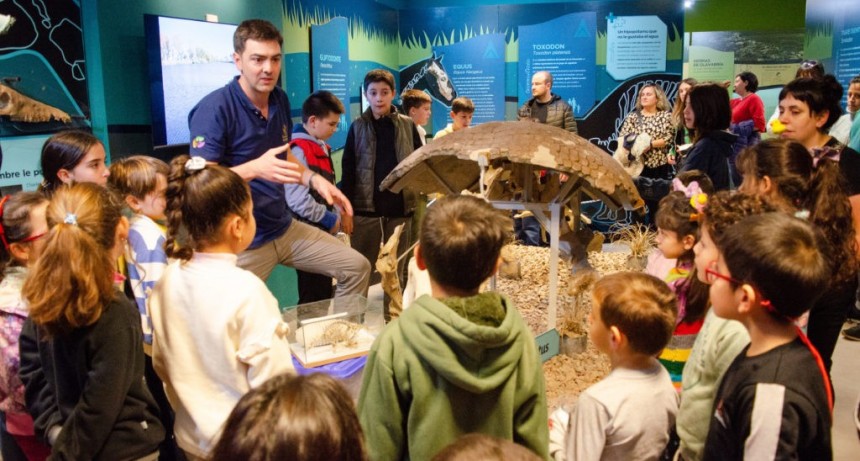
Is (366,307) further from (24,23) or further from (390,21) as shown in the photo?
(390,21)

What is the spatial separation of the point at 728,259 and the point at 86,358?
5.32 feet

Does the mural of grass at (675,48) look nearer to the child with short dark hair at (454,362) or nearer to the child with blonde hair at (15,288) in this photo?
the child with short dark hair at (454,362)

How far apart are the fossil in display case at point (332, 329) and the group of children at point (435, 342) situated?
89 centimetres

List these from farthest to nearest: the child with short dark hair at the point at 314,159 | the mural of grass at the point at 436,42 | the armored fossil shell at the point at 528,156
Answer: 1. the mural of grass at the point at 436,42
2. the child with short dark hair at the point at 314,159
3. the armored fossil shell at the point at 528,156

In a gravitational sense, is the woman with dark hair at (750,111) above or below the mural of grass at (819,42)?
below

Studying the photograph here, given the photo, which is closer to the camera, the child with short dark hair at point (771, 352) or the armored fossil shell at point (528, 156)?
the child with short dark hair at point (771, 352)

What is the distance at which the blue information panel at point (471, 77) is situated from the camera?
7992mm

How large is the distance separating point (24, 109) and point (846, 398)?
177 inches

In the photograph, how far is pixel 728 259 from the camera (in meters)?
1.61

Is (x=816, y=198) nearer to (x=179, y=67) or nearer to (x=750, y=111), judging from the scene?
(x=179, y=67)

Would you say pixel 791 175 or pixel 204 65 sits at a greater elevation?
pixel 204 65

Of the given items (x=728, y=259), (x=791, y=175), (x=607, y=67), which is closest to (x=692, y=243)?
(x=791, y=175)

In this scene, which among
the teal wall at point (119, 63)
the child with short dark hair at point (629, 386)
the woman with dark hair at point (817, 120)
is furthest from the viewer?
the teal wall at point (119, 63)

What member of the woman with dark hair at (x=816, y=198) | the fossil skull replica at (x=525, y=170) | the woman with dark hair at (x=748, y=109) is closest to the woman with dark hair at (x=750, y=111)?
the woman with dark hair at (x=748, y=109)
